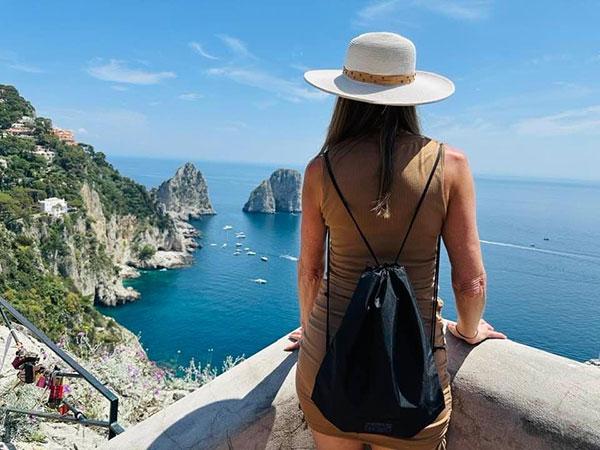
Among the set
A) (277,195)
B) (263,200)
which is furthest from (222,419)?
(277,195)

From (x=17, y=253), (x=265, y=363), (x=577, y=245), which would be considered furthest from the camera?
(x=577, y=245)

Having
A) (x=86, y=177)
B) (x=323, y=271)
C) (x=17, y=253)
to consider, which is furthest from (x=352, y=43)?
(x=86, y=177)

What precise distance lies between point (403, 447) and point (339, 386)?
0.21 m

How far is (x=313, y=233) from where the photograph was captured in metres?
1.09

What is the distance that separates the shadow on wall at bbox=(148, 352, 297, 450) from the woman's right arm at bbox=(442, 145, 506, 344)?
1.90ft

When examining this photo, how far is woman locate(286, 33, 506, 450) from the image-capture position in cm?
94

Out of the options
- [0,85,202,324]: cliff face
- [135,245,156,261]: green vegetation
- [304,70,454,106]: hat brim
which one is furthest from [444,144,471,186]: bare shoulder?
[135,245,156,261]: green vegetation

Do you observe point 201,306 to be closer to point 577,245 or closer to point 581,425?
point 581,425

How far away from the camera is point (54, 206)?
31516mm

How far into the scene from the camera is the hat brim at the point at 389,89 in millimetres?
980

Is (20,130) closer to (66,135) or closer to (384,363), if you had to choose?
(66,135)

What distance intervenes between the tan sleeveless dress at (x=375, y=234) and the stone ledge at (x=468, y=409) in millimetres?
273

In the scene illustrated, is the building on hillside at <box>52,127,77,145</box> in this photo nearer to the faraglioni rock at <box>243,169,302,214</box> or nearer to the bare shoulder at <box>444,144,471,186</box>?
the faraglioni rock at <box>243,169,302,214</box>

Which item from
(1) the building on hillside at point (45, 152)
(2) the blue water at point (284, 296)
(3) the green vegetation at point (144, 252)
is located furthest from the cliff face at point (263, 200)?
(1) the building on hillside at point (45, 152)
